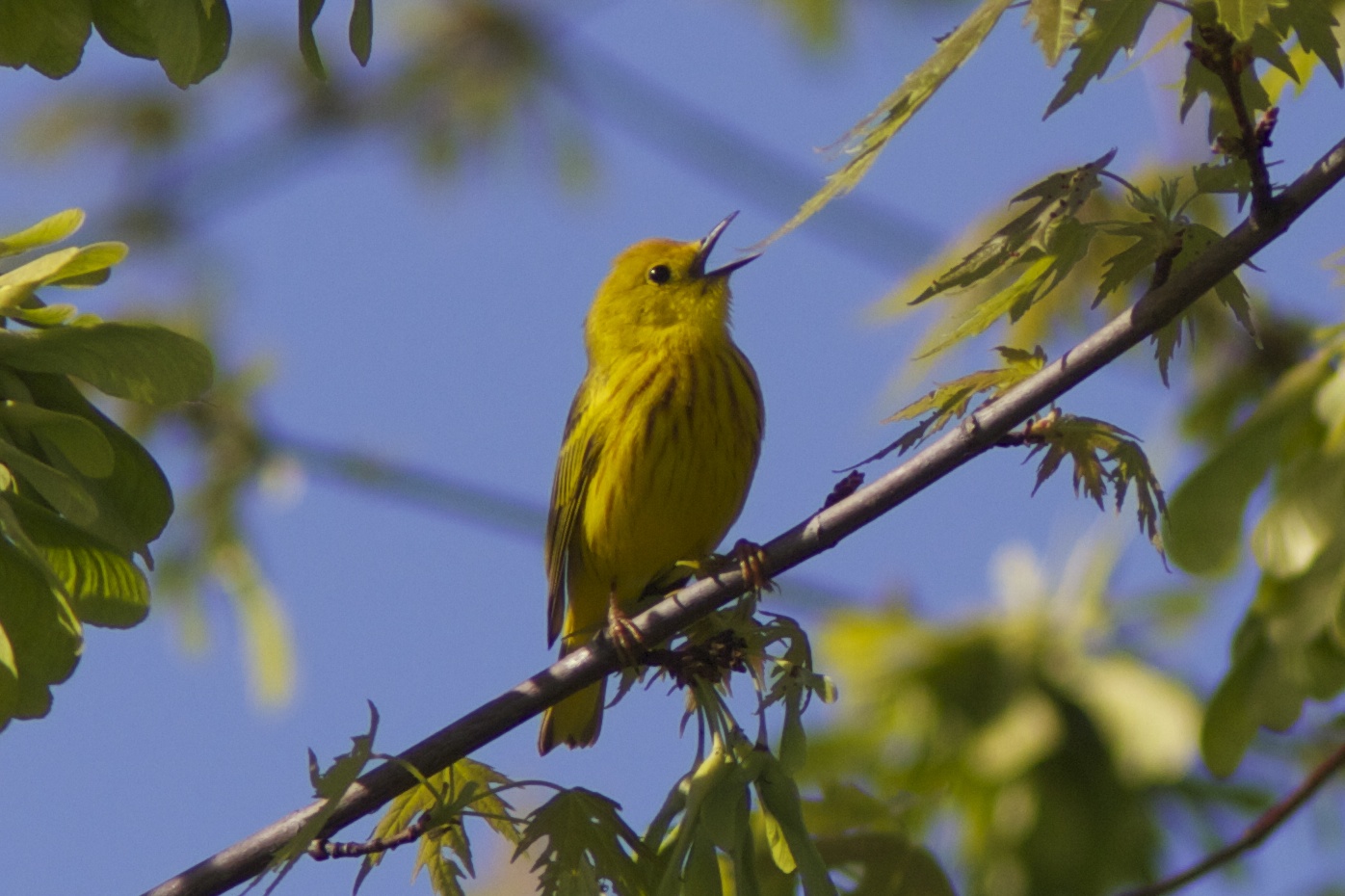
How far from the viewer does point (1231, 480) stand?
3549 millimetres

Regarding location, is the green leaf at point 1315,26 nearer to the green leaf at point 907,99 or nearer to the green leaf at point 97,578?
the green leaf at point 907,99

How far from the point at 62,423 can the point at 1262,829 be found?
104 inches

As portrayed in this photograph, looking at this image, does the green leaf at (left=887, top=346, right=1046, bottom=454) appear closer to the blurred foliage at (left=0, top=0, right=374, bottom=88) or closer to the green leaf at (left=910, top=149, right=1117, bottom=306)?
the green leaf at (left=910, top=149, right=1117, bottom=306)

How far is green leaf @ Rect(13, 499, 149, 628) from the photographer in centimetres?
238

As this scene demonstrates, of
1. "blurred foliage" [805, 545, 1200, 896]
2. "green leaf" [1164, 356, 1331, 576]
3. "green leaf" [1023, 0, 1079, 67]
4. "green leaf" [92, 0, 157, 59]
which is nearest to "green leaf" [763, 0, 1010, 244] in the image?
"green leaf" [1023, 0, 1079, 67]

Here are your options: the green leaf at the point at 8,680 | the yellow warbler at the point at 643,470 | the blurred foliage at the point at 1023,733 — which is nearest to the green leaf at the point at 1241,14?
the green leaf at the point at 8,680

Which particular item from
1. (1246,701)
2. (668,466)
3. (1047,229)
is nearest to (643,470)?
(668,466)

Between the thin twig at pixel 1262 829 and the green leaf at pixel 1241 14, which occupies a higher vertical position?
the green leaf at pixel 1241 14

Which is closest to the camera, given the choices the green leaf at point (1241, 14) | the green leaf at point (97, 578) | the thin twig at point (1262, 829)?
the green leaf at point (1241, 14)

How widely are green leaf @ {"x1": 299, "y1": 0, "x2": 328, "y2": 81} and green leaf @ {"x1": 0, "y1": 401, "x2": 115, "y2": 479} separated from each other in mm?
597

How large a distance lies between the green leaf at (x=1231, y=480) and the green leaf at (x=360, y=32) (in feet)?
7.05

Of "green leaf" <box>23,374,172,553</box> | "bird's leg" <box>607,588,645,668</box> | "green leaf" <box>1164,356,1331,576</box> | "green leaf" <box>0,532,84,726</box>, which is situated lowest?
"green leaf" <box>0,532,84,726</box>

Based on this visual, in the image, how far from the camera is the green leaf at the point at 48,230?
222 centimetres

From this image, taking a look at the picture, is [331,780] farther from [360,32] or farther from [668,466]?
[668,466]
